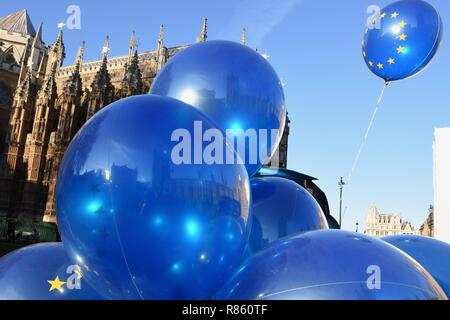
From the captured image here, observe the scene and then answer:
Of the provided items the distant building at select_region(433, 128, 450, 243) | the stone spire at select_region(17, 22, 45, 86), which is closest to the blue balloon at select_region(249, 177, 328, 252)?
the distant building at select_region(433, 128, 450, 243)

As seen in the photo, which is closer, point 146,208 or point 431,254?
point 146,208

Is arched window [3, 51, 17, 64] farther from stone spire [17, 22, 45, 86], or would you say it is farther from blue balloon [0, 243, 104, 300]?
blue balloon [0, 243, 104, 300]

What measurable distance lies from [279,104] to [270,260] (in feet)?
7.34

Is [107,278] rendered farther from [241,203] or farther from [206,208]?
[241,203]

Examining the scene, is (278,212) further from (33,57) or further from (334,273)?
(33,57)

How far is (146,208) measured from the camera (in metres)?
2.68

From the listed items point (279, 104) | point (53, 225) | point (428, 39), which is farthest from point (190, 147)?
point (53, 225)

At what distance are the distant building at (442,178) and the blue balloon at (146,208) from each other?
21717 mm

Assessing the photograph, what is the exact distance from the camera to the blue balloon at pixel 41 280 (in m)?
3.34

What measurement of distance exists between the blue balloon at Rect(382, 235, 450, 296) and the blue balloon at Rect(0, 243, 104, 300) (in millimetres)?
2878

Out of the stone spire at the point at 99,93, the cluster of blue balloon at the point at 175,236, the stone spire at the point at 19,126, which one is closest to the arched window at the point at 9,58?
the stone spire at the point at 19,126

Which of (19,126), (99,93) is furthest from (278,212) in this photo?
(19,126)

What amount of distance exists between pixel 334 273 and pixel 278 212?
1708 millimetres

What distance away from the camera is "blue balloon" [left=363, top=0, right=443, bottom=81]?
6.85 metres
